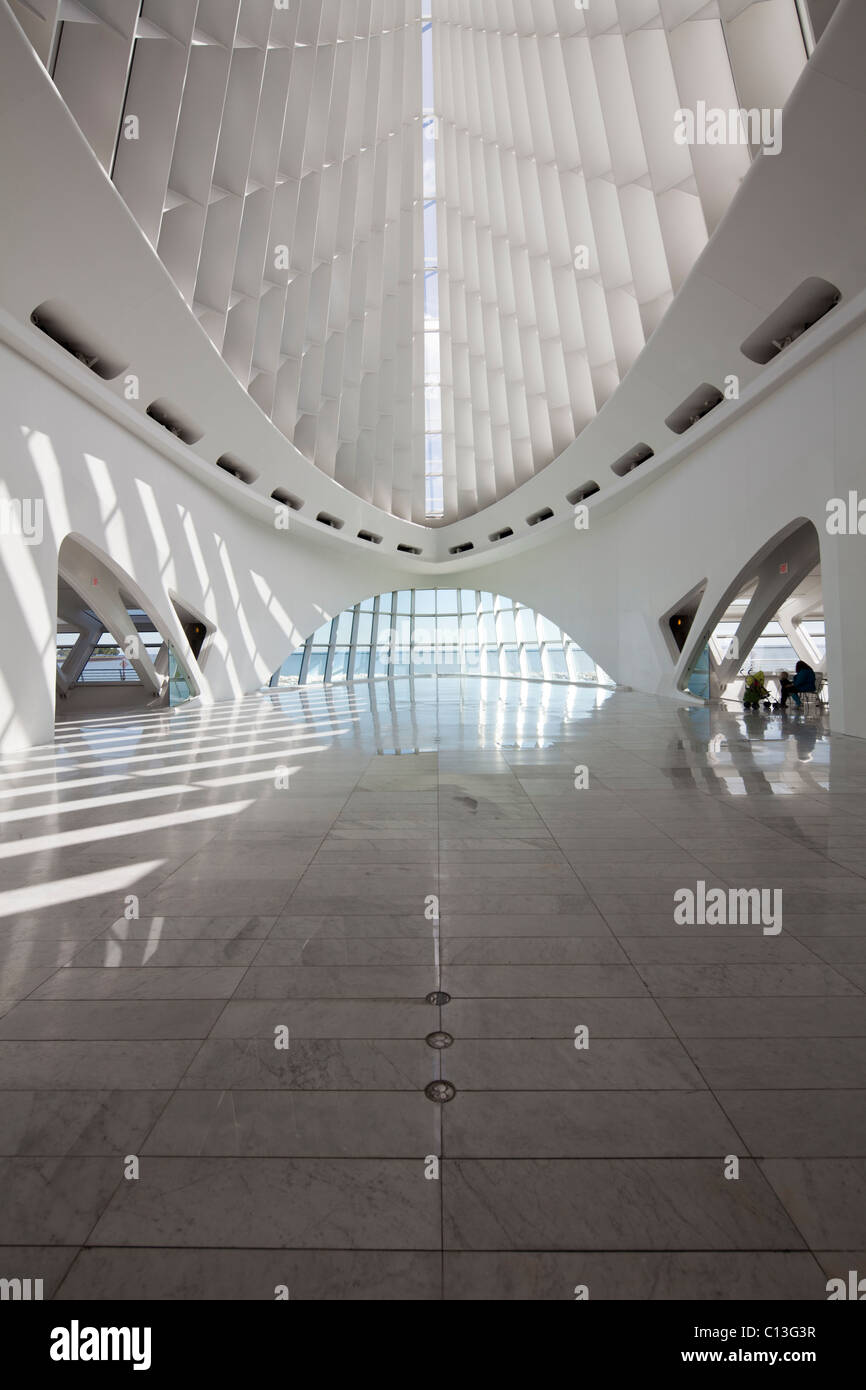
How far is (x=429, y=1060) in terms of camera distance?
2.52 m

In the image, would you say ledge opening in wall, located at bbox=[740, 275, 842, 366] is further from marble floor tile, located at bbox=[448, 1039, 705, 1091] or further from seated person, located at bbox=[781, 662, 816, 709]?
marble floor tile, located at bbox=[448, 1039, 705, 1091]

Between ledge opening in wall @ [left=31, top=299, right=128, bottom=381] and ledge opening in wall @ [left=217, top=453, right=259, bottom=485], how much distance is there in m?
5.83

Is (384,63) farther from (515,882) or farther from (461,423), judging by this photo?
(515,882)

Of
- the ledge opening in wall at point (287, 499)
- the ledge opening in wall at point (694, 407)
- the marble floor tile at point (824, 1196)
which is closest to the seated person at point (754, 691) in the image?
the ledge opening in wall at point (694, 407)

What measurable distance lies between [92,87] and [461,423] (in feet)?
66.5

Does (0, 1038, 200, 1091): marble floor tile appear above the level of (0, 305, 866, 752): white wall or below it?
below

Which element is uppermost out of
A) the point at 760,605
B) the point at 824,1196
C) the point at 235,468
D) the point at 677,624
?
the point at 235,468

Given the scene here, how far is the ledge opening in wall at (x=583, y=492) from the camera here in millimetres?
24027

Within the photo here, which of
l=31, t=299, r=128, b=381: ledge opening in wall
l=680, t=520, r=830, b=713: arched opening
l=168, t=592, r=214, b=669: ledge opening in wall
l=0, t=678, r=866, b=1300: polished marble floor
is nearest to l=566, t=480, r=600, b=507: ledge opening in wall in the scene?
l=680, t=520, r=830, b=713: arched opening

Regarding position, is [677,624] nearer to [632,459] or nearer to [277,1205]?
[632,459]

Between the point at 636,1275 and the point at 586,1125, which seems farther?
the point at 586,1125

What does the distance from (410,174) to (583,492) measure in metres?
10.9

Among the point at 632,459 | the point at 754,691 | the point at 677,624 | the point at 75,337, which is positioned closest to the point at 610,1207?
the point at 75,337

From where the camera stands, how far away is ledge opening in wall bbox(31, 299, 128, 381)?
1168 cm
